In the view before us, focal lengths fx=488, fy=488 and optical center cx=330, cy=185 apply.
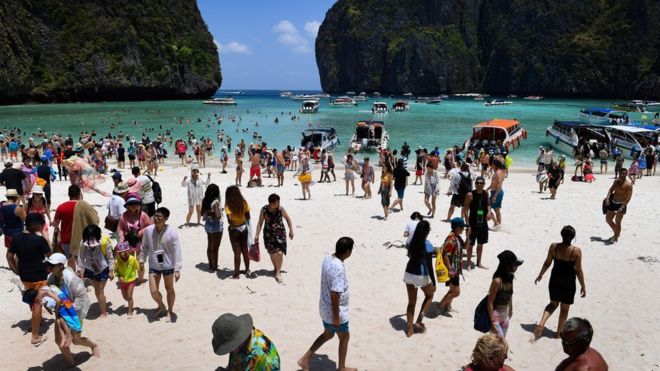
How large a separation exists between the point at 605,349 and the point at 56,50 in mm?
109990

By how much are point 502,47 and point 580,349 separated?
570 ft

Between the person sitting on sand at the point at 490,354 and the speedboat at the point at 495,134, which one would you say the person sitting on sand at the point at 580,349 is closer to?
the person sitting on sand at the point at 490,354

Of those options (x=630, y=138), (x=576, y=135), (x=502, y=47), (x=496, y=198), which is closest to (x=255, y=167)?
(x=496, y=198)

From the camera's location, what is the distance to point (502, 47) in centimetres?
16150

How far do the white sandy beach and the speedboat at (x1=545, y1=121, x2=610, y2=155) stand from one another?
21.7m

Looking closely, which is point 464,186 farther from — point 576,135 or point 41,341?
point 576,135

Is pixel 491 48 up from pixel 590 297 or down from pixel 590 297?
up

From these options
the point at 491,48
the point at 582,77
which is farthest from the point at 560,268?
the point at 491,48

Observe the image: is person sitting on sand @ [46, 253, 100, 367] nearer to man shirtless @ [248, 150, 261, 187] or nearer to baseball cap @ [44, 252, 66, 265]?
baseball cap @ [44, 252, 66, 265]

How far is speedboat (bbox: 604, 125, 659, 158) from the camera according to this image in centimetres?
3029

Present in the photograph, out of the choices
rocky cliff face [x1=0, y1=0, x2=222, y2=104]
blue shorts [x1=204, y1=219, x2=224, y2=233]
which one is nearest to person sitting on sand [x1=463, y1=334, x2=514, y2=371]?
blue shorts [x1=204, y1=219, x2=224, y2=233]

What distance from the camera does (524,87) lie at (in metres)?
154

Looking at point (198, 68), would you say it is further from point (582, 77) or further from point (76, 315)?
point (76, 315)

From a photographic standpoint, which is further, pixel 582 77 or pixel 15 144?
pixel 582 77
